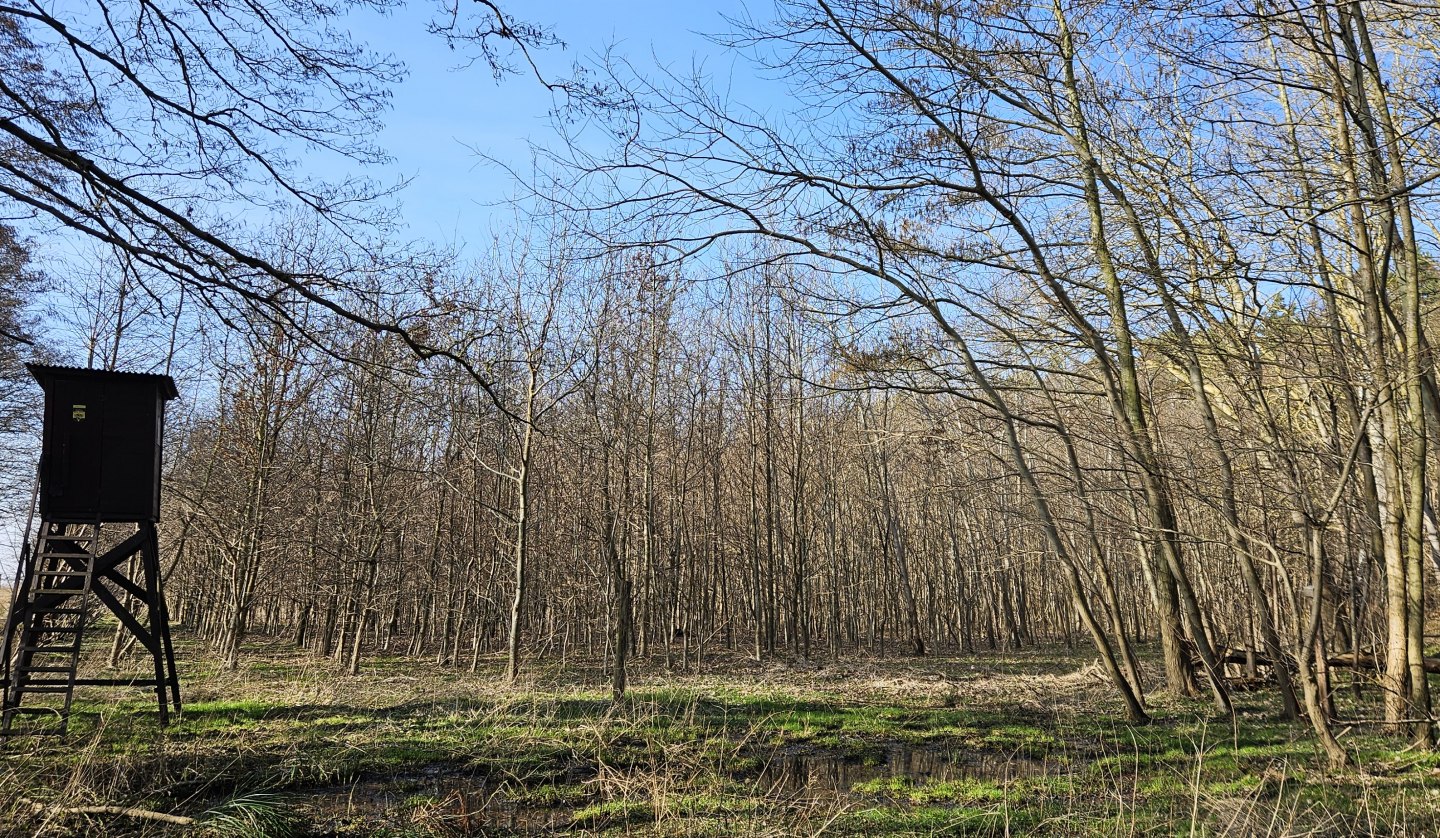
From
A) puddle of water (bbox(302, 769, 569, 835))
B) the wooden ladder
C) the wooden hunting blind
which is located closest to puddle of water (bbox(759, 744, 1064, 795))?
puddle of water (bbox(302, 769, 569, 835))

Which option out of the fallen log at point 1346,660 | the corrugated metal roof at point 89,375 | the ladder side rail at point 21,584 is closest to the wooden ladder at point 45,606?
the ladder side rail at point 21,584

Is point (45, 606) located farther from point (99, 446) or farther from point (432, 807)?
point (432, 807)

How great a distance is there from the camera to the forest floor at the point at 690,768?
15.8ft

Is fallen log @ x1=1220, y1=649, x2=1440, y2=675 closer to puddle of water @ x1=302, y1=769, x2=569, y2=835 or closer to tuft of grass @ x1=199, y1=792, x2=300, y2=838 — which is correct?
puddle of water @ x1=302, y1=769, x2=569, y2=835

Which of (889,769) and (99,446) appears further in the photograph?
(99,446)

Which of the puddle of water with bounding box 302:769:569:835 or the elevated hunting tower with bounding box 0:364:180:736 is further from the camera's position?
the elevated hunting tower with bounding box 0:364:180:736

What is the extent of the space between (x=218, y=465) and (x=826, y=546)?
13.9 m

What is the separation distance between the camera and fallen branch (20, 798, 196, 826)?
4469mm

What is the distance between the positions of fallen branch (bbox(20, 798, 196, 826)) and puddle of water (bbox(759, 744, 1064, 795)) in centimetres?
354

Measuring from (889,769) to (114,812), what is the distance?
5.29 meters

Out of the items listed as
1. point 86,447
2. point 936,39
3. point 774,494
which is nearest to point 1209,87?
point 936,39

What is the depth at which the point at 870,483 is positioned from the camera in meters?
20.6

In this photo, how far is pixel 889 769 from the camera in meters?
6.92

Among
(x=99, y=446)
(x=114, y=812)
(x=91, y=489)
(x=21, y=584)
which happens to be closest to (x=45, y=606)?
(x=21, y=584)
